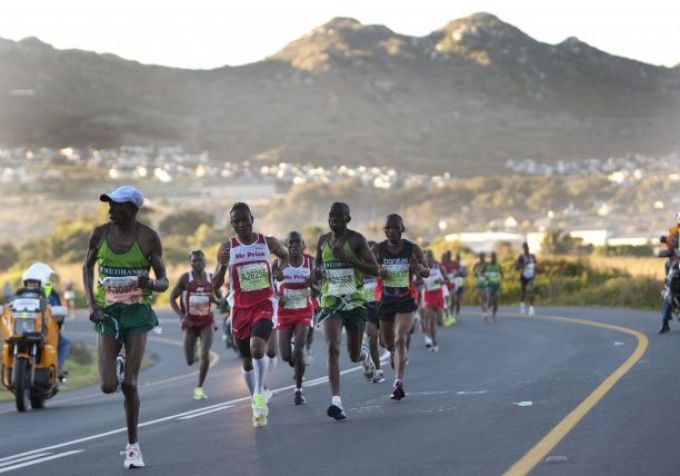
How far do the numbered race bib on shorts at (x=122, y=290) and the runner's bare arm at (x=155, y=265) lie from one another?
3.9 inches

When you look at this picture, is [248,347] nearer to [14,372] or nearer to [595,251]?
[14,372]

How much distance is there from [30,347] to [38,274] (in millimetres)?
1066

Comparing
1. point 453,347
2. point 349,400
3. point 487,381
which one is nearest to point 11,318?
point 349,400

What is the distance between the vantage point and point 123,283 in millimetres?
11211

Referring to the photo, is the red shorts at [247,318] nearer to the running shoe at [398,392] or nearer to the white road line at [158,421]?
the white road line at [158,421]

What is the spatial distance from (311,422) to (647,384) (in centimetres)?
388

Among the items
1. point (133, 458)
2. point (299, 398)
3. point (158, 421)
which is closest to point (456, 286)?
point (299, 398)

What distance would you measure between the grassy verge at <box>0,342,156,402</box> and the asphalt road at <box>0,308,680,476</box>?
2.19m

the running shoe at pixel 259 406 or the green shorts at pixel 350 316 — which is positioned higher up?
the green shorts at pixel 350 316

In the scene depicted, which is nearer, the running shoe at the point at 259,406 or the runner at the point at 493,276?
the running shoe at the point at 259,406

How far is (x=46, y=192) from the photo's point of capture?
184 meters

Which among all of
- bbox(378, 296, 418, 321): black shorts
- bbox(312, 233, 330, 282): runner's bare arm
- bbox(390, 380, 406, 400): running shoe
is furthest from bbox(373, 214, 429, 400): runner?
bbox(312, 233, 330, 282): runner's bare arm

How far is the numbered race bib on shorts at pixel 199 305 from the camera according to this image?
18.5 meters

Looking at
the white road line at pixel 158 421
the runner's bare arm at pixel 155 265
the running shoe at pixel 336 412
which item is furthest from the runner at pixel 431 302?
the runner's bare arm at pixel 155 265
